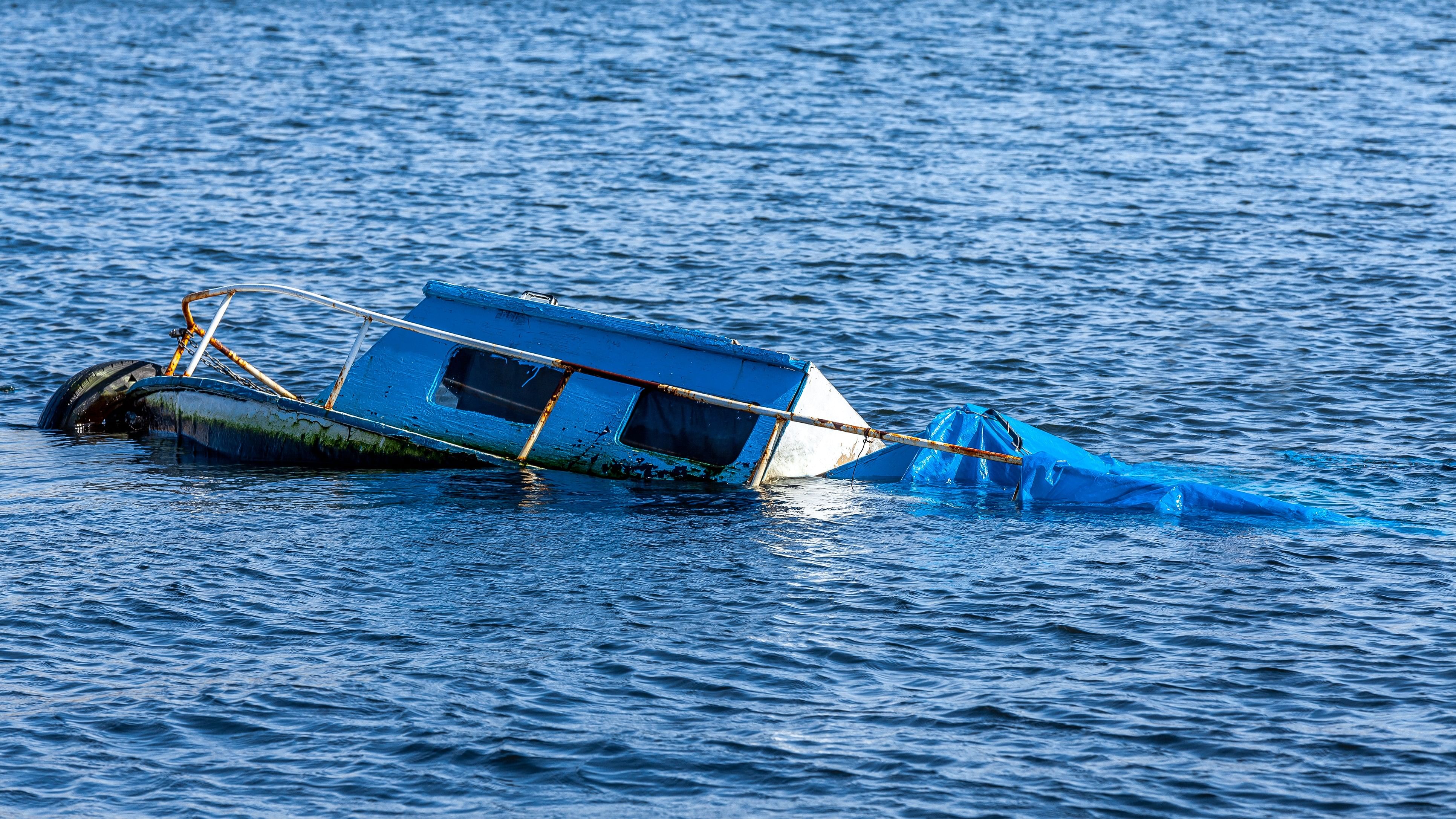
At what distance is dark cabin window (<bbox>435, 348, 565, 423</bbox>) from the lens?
16625mm

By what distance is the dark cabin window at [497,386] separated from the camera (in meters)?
16.6

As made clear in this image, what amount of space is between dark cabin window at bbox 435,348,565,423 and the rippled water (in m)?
0.86

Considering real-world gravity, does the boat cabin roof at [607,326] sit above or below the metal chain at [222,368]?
above

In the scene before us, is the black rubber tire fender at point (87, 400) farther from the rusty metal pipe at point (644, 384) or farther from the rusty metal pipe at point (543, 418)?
the rusty metal pipe at point (543, 418)

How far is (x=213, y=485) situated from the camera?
16.2 m

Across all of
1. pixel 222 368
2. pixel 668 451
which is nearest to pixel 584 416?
pixel 668 451

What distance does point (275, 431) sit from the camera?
1695 centimetres

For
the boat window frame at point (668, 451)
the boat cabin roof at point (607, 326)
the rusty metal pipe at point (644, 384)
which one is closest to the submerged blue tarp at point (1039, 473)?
the rusty metal pipe at point (644, 384)

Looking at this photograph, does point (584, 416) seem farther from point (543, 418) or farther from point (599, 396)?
point (543, 418)

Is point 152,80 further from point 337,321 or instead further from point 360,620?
point 360,620

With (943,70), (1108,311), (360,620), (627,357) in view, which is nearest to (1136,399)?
(1108,311)

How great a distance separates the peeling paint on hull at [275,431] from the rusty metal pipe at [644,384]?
2.61ft

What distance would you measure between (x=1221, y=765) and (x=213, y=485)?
10954mm

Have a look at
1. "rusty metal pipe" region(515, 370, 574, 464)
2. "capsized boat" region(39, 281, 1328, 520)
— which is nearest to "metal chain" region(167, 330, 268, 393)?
"capsized boat" region(39, 281, 1328, 520)
